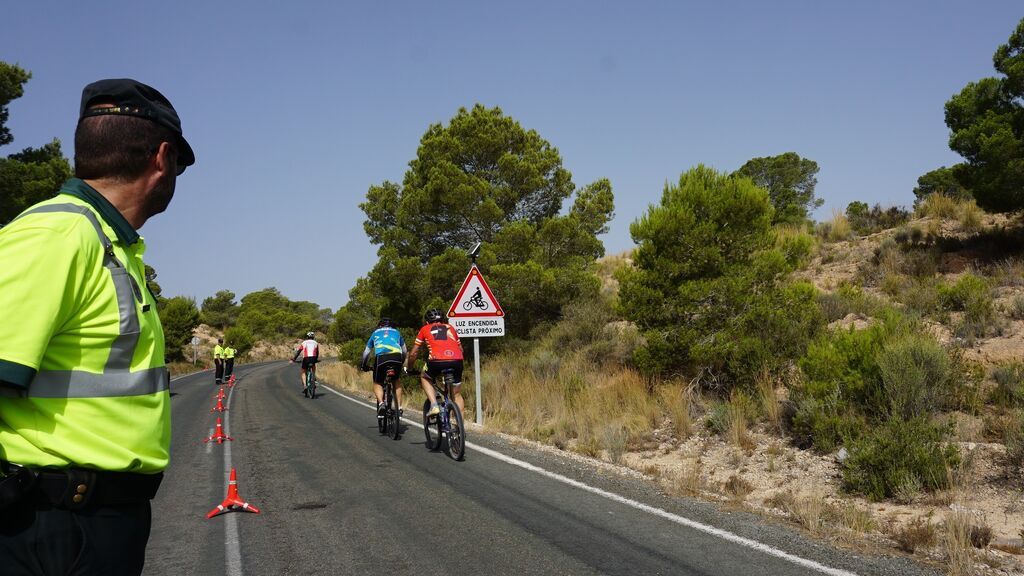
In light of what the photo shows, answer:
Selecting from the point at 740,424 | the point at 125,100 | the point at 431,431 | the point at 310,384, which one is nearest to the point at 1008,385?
the point at 740,424

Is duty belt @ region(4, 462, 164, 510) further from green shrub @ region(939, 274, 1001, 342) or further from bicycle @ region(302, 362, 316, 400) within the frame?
bicycle @ region(302, 362, 316, 400)

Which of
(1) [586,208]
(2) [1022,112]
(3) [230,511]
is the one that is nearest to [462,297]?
(3) [230,511]

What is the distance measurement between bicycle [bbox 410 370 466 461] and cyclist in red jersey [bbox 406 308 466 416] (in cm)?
9

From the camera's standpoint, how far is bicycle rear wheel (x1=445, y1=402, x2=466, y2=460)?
9250mm

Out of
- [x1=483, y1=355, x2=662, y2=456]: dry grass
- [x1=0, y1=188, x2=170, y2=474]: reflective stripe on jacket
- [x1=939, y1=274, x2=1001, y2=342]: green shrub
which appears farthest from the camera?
[x1=939, y1=274, x2=1001, y2=342]: green shrub

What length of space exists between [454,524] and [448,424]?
3442mm

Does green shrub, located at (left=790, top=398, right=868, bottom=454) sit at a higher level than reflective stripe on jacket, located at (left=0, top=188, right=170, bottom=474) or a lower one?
lower

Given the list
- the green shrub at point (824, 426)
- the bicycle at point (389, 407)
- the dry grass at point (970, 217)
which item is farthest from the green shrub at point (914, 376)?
the dry grass at point (970, 217)

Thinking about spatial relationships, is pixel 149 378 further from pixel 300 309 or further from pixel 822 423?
pixel 300 309

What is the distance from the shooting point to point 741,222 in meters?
12.8

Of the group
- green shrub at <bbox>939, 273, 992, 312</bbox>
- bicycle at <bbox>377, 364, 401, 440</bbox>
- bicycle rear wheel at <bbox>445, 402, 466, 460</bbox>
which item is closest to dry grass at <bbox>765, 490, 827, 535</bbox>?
bicycle rear wheel at <bbox>445, 402, 466, 460</bbox>

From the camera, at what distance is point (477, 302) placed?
13.3 m

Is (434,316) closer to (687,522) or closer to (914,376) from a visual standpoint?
(687,522)

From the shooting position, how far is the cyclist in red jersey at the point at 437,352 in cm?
1005
